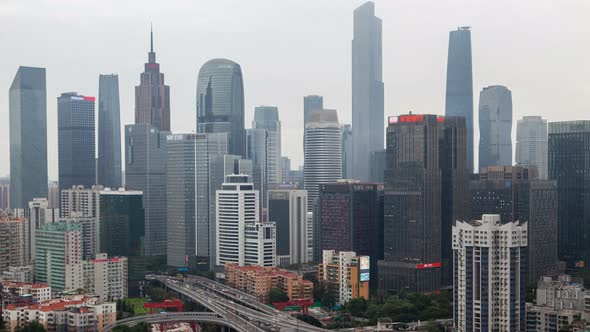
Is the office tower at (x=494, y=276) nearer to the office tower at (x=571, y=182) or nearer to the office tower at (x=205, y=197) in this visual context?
the office tower at (x=571, y=182)

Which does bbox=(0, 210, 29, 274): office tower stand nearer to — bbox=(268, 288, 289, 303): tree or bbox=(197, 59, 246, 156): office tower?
bbox=(268, 288, 289, 303): tree

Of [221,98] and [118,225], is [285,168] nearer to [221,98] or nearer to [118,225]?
[221,98]

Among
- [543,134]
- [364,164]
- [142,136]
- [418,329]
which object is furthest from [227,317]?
[364,164]

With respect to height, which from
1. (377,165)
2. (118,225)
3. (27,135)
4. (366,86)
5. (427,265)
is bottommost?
(427,265)

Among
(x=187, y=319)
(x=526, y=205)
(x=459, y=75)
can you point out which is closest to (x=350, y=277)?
(x=187, y=319)

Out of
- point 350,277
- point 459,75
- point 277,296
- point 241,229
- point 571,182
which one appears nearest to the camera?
point 277,296

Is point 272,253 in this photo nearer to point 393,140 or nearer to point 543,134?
point 393,140

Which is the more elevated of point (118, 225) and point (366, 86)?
point (366, 86)
